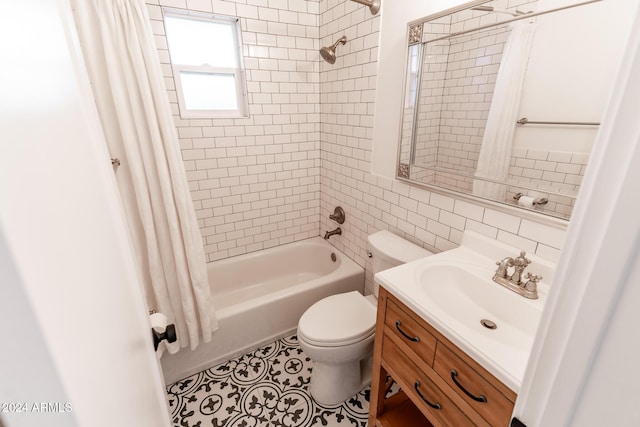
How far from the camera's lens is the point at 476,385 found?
831 millimetres

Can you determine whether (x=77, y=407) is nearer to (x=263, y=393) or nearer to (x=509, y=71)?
(x=509, y=71)

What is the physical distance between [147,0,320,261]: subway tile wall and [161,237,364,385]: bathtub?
146mm

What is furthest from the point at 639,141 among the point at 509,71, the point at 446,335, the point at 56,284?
the point at 509,71

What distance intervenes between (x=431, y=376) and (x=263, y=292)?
5.69 ft

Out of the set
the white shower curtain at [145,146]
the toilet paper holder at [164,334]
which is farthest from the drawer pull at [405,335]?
the white shower curtain at [145,146]

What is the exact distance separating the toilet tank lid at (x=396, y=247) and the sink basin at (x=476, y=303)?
30 cm

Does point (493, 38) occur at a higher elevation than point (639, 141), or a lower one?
higher

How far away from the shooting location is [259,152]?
224cm

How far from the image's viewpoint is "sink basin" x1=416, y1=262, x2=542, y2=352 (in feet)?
3.16

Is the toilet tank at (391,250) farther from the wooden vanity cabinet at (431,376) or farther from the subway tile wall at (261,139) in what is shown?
the subway tile wall at (261,139)

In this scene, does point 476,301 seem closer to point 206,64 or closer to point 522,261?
point 522,261

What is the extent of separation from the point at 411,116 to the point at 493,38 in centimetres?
49

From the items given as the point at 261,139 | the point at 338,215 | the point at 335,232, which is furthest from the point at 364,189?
the point at 261,139

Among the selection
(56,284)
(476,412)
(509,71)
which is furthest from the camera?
(509,71)
